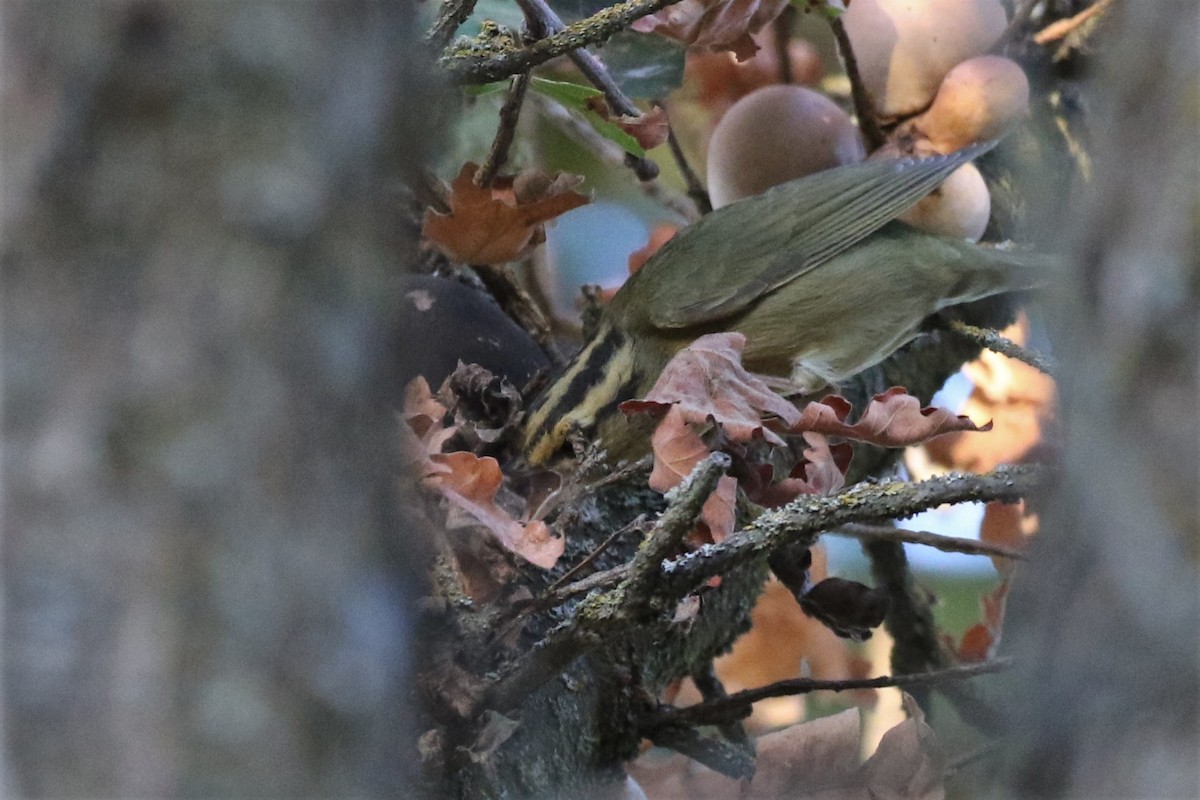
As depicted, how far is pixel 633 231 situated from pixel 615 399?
170 centimetres

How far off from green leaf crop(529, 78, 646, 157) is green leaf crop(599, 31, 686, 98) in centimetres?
30

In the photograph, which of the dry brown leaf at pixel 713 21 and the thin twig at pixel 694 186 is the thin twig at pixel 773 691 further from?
the thin twig at pixel 694 186

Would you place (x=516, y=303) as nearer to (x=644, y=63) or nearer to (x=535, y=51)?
(x=644, y=63)

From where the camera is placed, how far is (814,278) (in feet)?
5.89

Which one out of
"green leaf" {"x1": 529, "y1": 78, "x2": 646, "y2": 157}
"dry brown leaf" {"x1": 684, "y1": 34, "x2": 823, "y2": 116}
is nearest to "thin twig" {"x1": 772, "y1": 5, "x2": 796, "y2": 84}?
"dry brown leaf" {"x1": 684, "y1": 34, "x2": 823, "y2": 116}

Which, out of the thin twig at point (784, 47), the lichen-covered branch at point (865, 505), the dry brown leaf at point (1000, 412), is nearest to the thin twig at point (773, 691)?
the lichen-covered branch at point (865, 505)

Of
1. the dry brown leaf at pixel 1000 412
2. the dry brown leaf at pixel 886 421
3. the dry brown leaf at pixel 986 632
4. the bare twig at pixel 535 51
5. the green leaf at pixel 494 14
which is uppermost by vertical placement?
the green leaf at pixel 494 14

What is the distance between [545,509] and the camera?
1.00m

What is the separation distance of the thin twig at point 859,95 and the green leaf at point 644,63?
19 cm

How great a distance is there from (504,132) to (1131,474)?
3.07 feet

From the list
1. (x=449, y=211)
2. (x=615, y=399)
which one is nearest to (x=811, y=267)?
(x=615, y=399)

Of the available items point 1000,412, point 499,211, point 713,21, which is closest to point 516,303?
point 499,211

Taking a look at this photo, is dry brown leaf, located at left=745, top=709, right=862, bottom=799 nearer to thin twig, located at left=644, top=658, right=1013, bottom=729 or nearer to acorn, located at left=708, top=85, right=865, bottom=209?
thin twig, located at left=644, top=658, right=1013, bottom=729

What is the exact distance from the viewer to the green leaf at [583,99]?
4.06 feet
